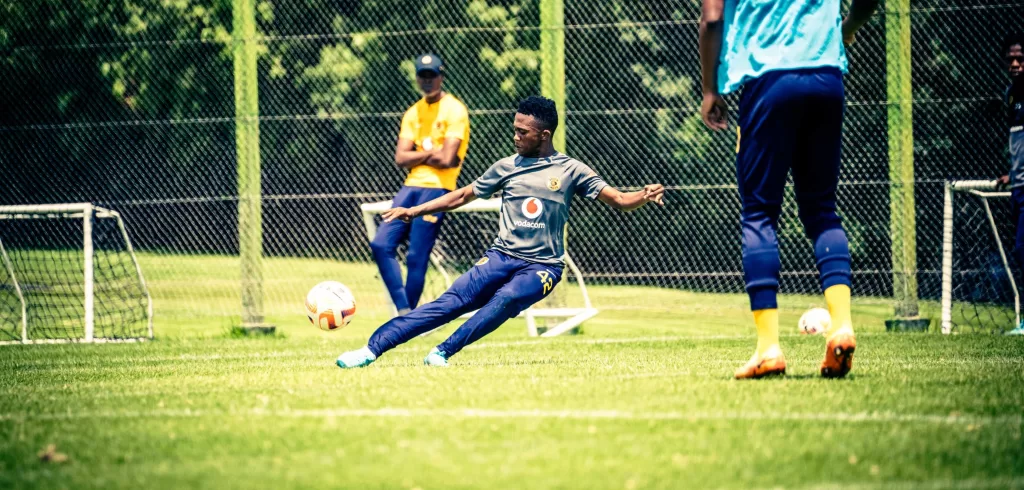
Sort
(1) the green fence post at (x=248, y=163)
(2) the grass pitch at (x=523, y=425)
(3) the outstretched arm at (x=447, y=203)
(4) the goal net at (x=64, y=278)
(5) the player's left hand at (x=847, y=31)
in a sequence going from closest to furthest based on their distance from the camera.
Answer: (2) the grass pitch at (x=523, y=425) → (5) the player's left hand at (x=847, y=31) → (3) the outstretched arm at (x=447, y=203) → (4) the goal net at (x=64, y=278) → (1) the green fence post at (x=248, y=163)

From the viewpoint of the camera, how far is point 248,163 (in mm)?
12109

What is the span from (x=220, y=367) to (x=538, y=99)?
102 inches

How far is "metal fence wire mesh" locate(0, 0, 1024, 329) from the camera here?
11.8m

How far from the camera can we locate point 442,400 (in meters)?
4.88

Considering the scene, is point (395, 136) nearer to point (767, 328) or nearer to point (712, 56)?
point (712, 56)

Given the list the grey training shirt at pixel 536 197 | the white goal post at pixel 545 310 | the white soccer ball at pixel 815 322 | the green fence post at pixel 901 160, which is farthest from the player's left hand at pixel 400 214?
the green fence post at pixel 901 160

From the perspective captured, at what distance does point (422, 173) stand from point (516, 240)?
3.41 meters

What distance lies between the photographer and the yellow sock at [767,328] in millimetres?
5484

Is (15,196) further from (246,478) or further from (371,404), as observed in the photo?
(246,478)

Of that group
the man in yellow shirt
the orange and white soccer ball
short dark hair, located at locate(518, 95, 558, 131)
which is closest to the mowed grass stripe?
short dark hair, located at locate(518, 95, 558, 131)

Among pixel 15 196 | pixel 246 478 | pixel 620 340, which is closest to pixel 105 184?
pixel 15 196

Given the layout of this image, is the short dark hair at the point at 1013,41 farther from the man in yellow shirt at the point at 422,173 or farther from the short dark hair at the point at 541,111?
the man in yellow shirt at the point at 422,173

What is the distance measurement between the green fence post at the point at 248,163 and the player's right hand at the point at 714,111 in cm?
729

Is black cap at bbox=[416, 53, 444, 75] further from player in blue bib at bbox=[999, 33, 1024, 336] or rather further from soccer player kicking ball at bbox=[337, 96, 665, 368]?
player in blue bib at bbox=[999, 33, 1024, 336]
